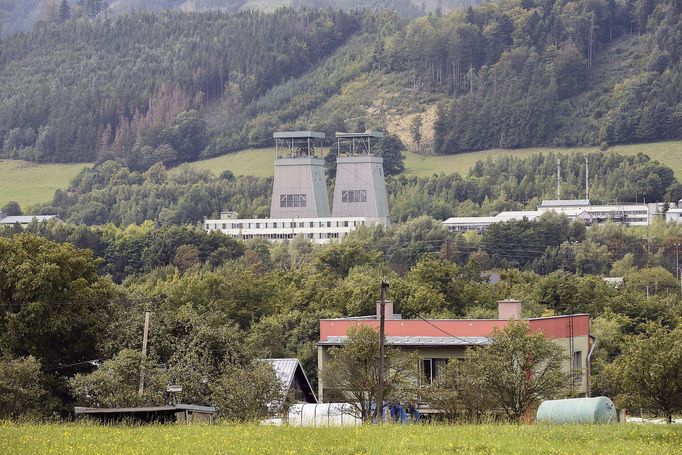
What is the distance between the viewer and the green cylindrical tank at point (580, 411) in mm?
51375

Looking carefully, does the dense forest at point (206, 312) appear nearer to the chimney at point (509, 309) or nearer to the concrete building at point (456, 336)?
the concrete building at point (456, 336)

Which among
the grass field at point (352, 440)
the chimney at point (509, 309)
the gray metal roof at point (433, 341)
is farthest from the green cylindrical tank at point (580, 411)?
the chimney at point (509, 309)

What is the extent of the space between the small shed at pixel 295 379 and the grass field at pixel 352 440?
27.9 meters

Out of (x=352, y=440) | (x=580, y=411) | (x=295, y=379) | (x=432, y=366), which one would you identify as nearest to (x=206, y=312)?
Result: (x=295, y=379)

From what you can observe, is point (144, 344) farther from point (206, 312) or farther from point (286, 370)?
point (206, 312)

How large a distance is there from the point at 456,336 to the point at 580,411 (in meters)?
28.8

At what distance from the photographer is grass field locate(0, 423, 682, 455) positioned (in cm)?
4231

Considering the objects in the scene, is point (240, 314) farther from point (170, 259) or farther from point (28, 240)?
point (170, 259)

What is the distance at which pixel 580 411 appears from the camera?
5191 cm

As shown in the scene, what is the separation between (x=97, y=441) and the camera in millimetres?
44750

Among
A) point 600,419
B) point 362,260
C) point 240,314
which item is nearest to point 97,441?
point 600,419

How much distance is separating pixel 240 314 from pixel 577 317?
38.4 meters

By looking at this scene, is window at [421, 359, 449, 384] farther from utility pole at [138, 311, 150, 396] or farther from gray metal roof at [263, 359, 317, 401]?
utility pole at [138, 311, 150, 396]

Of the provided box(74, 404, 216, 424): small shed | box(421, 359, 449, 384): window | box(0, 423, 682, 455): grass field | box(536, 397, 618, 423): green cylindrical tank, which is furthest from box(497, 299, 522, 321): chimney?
box(0, 423, 682, 455): grass field
